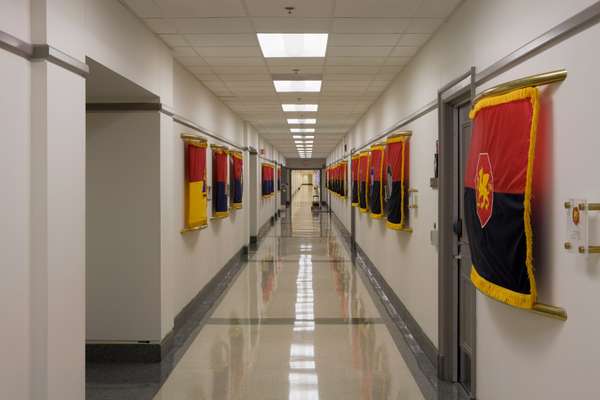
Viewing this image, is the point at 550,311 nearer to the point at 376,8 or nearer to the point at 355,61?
the point at 376,8

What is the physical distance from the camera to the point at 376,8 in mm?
4219

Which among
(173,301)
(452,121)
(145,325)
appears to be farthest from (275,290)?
(452,121)

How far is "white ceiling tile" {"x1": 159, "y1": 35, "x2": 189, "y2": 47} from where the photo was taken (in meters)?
4.97

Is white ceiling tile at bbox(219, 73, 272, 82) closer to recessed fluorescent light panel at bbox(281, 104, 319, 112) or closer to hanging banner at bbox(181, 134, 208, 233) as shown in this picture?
hanging banner at bbox(181, 134, 208, 233)

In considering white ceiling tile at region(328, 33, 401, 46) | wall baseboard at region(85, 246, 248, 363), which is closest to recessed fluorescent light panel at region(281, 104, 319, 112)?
wall baseboard at region(85, 246, 248, 363)

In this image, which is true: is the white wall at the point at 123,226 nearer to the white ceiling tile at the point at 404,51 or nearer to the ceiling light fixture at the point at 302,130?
the white ceiling tile at the point at 404,51

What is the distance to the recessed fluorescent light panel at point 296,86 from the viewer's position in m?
7.55

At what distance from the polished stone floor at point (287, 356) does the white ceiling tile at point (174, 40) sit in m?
3.03

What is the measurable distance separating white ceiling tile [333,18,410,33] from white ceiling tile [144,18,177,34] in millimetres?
1424

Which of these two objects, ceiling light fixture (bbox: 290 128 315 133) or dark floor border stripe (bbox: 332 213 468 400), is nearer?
dark floor border stripe (bbox: 332 213 468 400)

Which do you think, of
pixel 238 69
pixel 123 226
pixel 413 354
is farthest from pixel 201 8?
pixel 413 354

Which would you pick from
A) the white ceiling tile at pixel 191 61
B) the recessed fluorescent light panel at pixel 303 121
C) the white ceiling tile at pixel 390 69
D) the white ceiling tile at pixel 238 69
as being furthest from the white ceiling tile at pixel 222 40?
the recessed fluorescent light panel at pixel 303 121

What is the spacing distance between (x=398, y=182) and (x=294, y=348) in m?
2.17

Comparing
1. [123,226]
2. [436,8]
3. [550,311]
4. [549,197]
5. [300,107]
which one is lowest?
[550,311]
